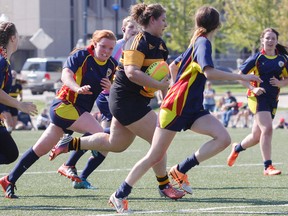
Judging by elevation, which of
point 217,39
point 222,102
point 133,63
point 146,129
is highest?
point 133,63

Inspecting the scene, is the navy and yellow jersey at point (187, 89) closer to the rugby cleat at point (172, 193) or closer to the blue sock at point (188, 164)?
the blue sock at point (188, 164)

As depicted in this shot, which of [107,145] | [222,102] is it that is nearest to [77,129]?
[107,145]

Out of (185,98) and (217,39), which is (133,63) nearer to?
(185,98)

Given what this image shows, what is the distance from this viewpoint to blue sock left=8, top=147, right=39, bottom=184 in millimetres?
9336

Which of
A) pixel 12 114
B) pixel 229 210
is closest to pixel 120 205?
pixel 229 210

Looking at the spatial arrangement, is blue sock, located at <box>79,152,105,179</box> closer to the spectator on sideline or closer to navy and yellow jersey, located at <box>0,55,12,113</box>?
navy and yellow jersey, located at <box>0,55,12,113</box>

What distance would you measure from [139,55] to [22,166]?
6.79 feet

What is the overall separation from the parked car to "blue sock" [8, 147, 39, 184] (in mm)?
35485

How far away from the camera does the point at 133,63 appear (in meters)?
8.12

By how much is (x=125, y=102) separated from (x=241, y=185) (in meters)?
2.51

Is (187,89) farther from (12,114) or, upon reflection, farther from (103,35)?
(12,114)

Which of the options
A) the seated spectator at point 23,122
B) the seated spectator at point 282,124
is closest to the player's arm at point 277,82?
the seated spectator at point 282,124

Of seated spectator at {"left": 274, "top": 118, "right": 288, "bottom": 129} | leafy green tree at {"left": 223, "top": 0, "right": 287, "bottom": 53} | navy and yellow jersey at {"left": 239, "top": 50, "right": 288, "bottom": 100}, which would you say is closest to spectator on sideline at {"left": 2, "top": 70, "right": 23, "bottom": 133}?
seated spectator at {"left": 274, "top": 118, "right": 288, "bottom": 129}

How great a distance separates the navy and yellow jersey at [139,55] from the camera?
26.8 ft
